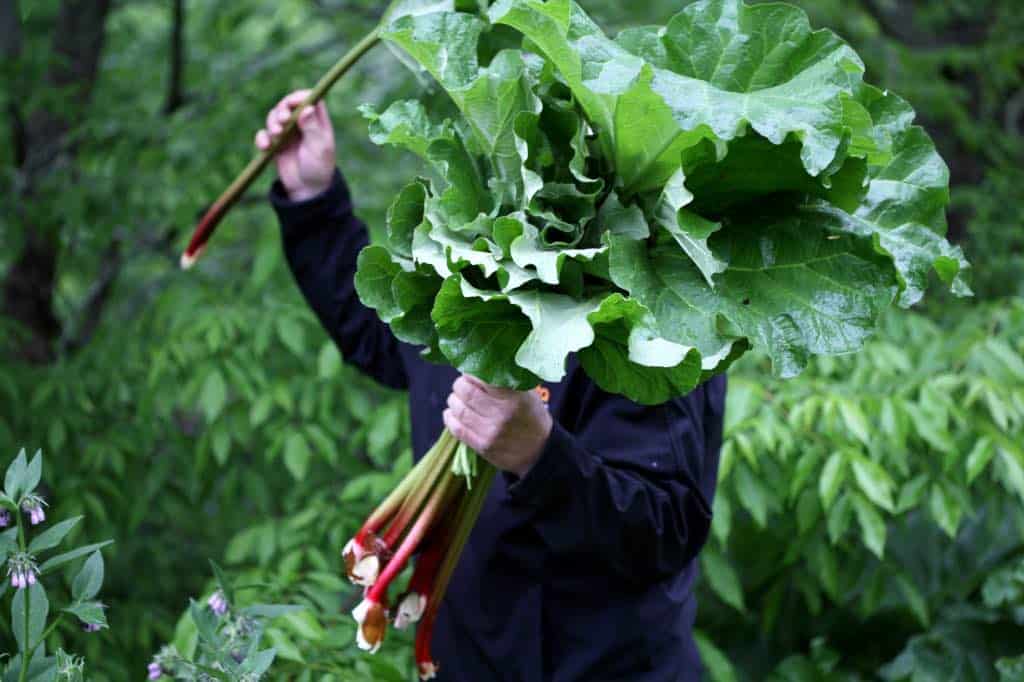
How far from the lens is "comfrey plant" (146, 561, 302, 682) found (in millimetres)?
1339

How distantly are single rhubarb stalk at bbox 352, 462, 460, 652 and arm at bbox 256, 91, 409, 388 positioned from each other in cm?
55

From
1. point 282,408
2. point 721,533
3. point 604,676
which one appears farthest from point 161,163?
point 604,676

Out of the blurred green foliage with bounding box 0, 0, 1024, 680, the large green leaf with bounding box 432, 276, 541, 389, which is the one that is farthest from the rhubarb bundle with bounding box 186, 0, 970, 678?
the blurred green foliage with bounding box 0, 0, 1024, 680

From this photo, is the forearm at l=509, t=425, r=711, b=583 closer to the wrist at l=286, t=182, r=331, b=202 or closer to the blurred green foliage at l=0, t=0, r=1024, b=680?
the blurred green foliage at l=0, t=0, r=1024, b=680

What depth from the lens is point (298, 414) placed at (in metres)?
2.82

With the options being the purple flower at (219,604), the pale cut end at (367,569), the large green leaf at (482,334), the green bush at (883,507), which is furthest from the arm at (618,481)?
the green bush at (883,507)

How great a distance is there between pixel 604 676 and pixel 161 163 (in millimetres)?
2018

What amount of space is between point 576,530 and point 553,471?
0.11m

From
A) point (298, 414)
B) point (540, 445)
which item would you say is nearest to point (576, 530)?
point (540, 445)

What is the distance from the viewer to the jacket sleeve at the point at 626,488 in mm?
1535

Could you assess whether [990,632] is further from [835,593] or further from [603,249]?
[603,249]

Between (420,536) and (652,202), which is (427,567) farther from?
(652,202)

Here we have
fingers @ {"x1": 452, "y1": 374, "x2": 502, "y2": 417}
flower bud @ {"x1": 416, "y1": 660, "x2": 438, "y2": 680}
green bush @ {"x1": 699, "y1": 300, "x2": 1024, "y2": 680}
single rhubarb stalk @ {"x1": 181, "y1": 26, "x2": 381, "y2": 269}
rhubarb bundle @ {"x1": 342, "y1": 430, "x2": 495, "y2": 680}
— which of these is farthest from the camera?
green bush @ {"x1": 699, "y1": 300, "x2": 1024, "y2": 680}

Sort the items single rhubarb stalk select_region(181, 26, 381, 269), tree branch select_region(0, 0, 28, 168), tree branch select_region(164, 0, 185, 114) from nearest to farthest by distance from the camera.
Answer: single rhubarb stalk select_region(181, 26, 381, 269) < tree branch select_region(0, 0, 28, 168) < tree branch select_region(164, 0, 185, 114)
